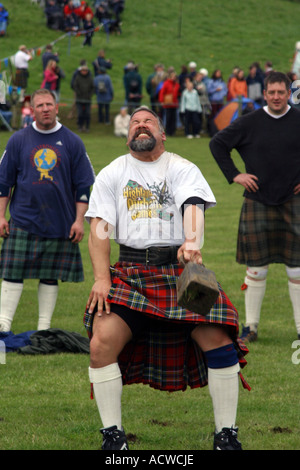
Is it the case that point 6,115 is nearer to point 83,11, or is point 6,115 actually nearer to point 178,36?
point 83,11

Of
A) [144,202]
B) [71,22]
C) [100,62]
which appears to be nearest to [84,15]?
[71,22]

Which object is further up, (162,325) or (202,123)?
(202,123)

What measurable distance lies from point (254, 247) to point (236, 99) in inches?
638

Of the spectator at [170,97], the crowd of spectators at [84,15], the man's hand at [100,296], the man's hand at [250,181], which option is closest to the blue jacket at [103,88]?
the spectator at [170,97]

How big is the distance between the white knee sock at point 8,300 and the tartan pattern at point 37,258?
90 millimetres

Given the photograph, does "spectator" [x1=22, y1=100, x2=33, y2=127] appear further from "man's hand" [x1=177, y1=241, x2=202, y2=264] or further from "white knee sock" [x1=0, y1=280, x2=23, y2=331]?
"man's hand" [x1=177, y1=241, x2=202, y2=264]

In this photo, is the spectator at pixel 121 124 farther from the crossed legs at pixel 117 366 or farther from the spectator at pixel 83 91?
the crossed legs at pixel 117 366

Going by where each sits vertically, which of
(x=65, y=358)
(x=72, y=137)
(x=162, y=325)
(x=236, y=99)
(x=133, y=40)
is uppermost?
(x=133, y=40)

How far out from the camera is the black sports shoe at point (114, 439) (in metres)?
3.75

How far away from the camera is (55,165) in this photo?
6.14m
